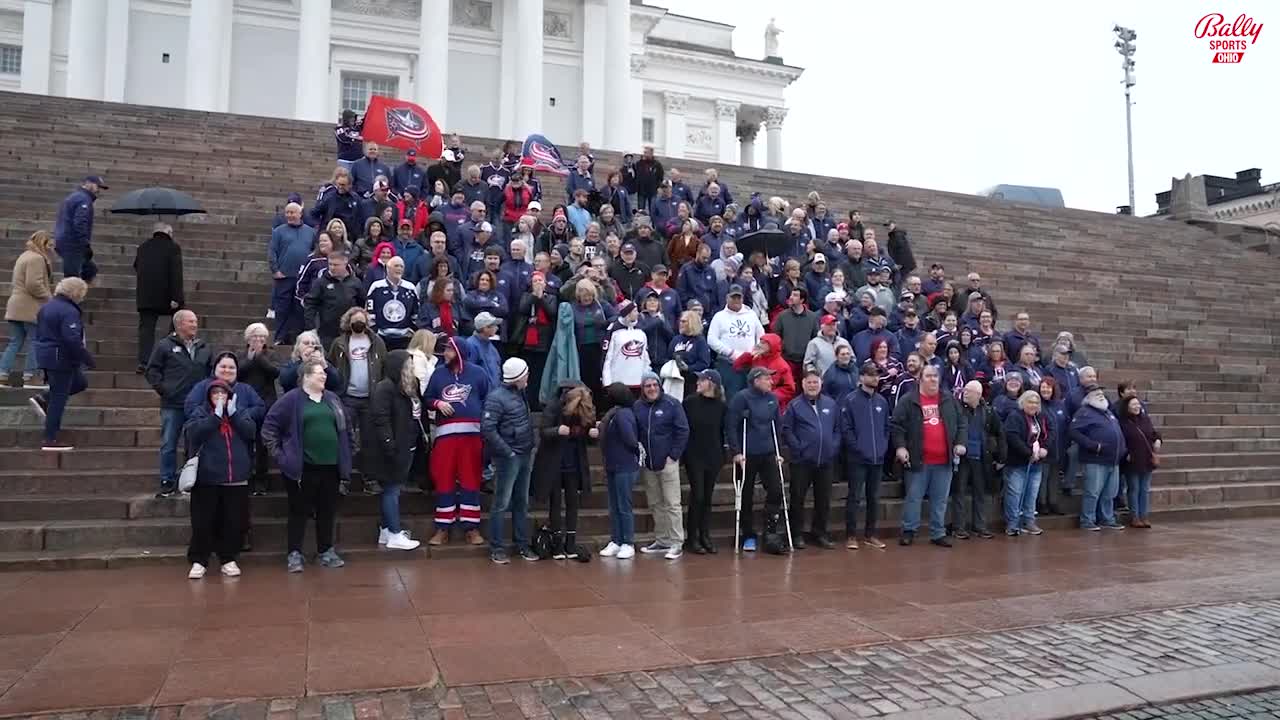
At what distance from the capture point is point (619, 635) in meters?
6.26

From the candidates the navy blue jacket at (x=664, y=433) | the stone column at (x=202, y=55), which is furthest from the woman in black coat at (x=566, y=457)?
the stone column at (x=202, y=55)

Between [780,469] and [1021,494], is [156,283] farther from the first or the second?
[1021,494]

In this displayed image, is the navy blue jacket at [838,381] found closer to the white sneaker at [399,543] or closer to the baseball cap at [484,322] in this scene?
the baseball cap at [484,322]

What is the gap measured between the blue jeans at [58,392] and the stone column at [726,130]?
46872mm

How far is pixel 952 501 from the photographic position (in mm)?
10766

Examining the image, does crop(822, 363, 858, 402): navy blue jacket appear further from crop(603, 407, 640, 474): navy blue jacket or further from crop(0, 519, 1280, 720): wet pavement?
crop(603, 407, 640, 474): navy blue jacket

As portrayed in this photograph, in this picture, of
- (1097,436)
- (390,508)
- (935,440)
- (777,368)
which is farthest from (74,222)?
(1097,436)

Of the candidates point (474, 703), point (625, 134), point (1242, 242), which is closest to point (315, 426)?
point (474, 703)

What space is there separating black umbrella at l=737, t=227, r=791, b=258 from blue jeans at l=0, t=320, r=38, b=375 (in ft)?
29.4

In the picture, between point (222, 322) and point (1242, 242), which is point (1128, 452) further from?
point (1242, 242)

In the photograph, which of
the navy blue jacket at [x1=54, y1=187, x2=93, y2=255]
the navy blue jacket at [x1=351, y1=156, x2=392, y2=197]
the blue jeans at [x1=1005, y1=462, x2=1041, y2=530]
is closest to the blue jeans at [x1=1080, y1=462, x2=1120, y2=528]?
the blue jeans at [x1=1005, y1=462, x2=1041, y2=530]

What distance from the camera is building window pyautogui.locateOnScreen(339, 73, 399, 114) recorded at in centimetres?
3681

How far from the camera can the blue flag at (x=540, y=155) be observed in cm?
1747

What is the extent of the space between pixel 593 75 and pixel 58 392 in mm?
32676
